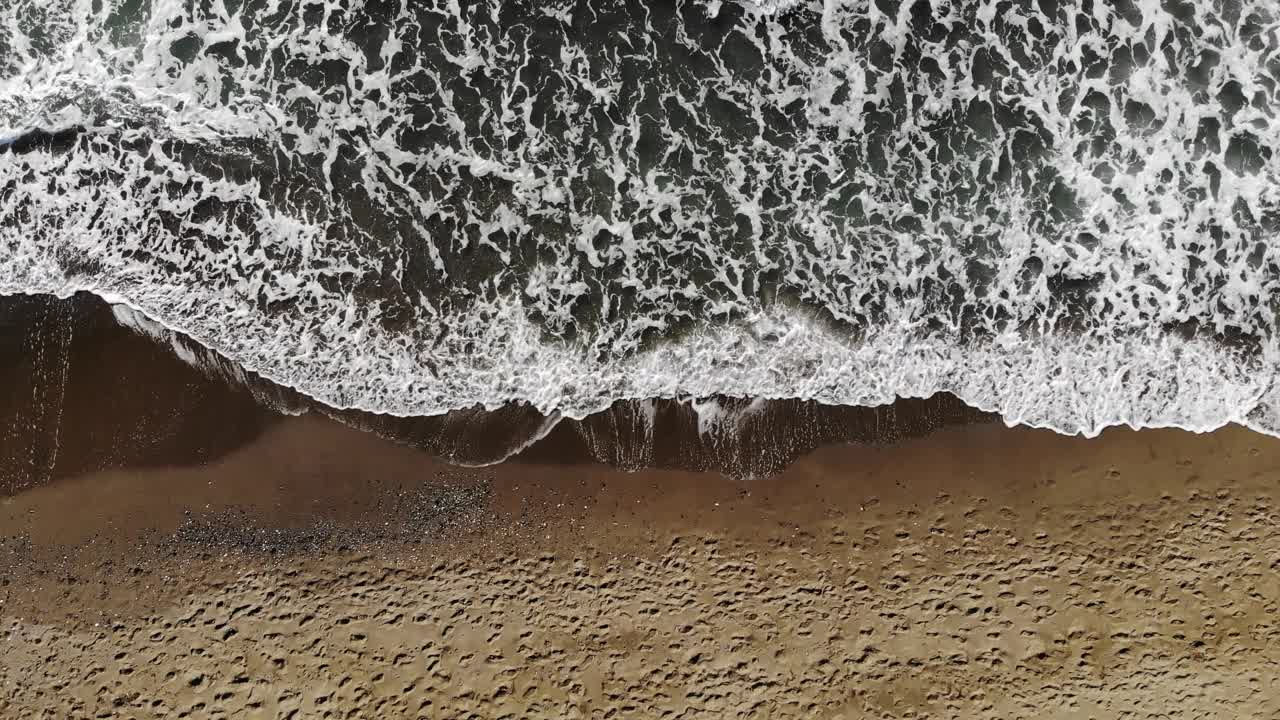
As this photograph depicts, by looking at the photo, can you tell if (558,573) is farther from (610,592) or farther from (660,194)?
(660,194)

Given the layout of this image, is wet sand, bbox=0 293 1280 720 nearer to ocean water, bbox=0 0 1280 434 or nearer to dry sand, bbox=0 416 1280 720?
dry sand, bbox=0 416 1280 720

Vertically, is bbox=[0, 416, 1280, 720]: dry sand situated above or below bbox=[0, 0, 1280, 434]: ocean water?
below

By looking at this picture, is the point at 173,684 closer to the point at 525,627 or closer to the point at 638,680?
the point at 525,627

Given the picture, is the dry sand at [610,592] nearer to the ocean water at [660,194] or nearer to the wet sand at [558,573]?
the wet sand at [558,573]

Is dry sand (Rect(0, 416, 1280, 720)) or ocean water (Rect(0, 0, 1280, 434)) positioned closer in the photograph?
dry sand (Rect(0, 416, 1280, 720))

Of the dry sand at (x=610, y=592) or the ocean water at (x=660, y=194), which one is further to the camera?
the ocean water at (x=660, y=194)

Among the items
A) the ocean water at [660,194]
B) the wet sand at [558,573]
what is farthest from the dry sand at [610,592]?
the ocean water at [660,194]

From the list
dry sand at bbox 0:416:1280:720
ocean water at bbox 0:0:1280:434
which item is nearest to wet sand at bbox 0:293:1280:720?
dry sand at bbox 0:416:1280:720
